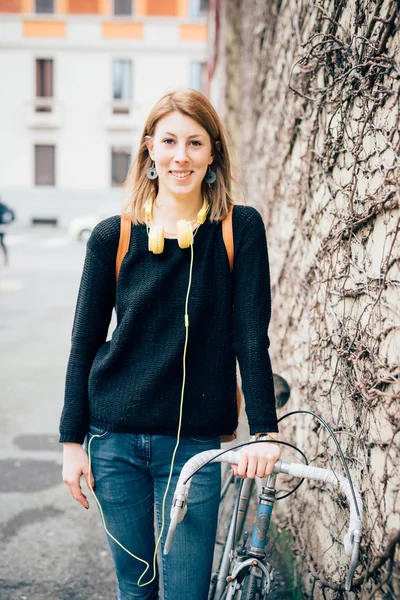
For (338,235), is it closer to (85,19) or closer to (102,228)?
(102,228)

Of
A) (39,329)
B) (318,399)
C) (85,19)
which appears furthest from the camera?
(85,19)

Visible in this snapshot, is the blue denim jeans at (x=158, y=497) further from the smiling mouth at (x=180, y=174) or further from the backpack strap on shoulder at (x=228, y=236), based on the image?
the smiling mouth at (x=180, y=174)

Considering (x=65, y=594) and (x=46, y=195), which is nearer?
(x=65, y=594)

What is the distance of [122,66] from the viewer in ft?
95.5

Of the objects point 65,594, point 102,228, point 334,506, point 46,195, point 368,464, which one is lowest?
point 46,195

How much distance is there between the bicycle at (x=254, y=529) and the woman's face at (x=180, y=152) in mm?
752

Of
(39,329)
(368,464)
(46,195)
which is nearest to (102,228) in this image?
(368,464)

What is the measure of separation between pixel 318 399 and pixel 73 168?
27791mm

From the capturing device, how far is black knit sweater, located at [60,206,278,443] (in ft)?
6.55

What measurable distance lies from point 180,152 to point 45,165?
2856 centimetres

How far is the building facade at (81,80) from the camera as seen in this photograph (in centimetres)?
2898

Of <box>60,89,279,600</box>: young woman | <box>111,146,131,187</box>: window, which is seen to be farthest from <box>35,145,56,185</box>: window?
<box>60,89,279,600</box>: young woman

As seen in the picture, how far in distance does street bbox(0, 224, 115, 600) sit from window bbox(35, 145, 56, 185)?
68.0 feet

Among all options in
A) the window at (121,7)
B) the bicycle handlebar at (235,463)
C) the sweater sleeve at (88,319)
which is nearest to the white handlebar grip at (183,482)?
the bicycle handlebar at (235,463)
